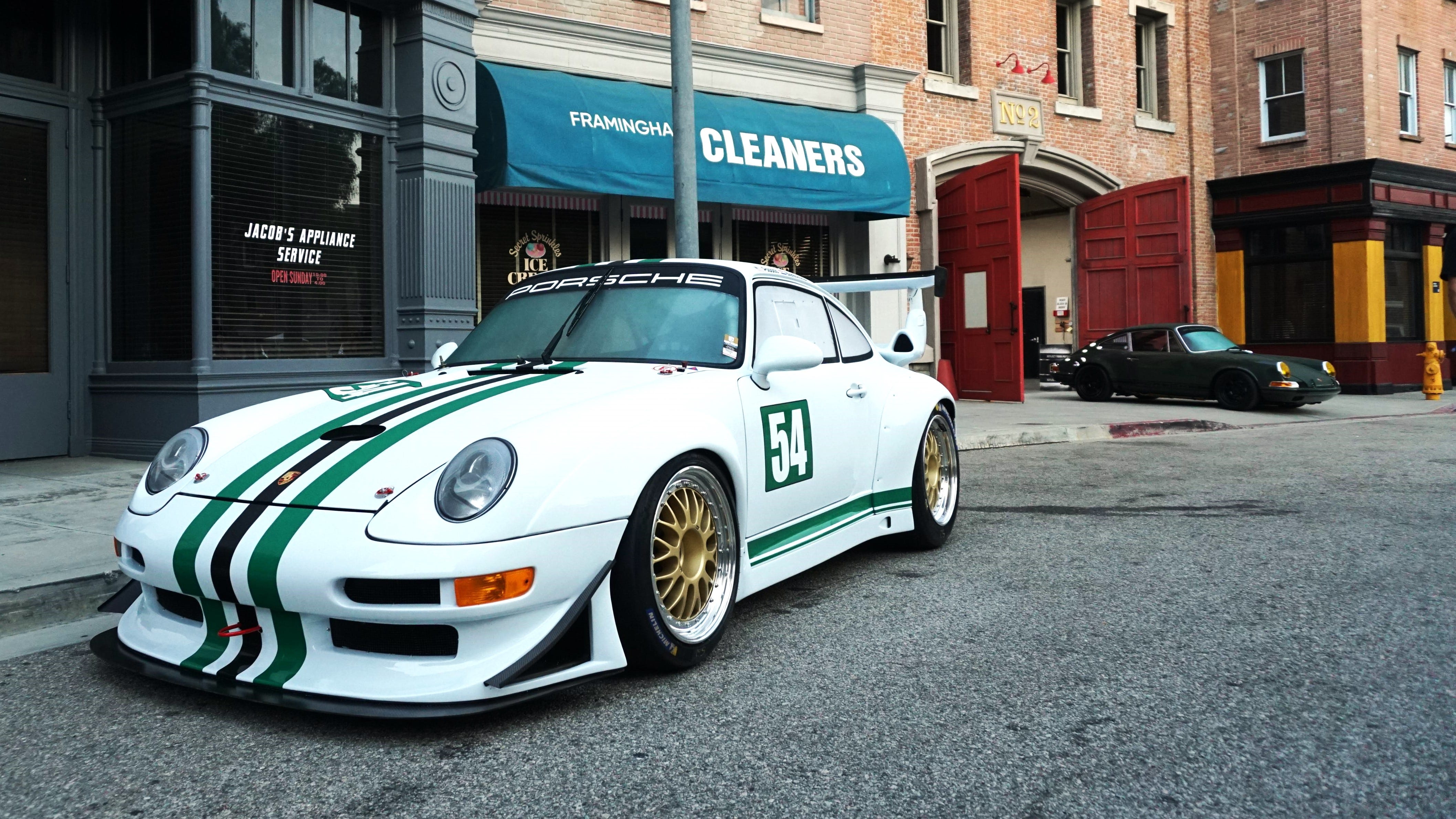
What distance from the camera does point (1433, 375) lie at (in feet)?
62.4

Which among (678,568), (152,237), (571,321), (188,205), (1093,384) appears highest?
(188,205)

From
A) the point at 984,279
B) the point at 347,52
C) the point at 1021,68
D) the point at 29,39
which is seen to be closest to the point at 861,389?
the point at 347,52

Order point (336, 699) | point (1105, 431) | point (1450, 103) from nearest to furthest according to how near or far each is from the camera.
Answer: point (336, 699) < point (1105, 431) < point (1450, 103)

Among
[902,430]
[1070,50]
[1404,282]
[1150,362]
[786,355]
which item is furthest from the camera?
[1404,282]

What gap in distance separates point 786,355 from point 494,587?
1598mm

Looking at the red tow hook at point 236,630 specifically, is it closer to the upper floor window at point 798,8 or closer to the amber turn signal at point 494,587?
the amber turn signal at point 494,587

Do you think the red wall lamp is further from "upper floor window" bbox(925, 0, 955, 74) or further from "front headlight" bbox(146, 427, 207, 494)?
"front headlight" bbox(146, 427, 207, 494)

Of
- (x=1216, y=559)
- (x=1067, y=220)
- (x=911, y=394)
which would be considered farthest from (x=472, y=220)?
(x=1067, y=220)

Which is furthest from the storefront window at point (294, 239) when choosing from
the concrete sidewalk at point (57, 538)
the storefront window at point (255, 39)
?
the concrete sidewalk at point (57, 538)

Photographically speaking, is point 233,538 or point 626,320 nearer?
point 233,538

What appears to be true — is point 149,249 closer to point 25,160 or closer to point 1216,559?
point 25,160

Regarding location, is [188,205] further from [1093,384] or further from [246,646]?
[1093,384]

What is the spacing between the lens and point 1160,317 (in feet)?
64.4

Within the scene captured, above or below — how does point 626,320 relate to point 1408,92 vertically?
below
